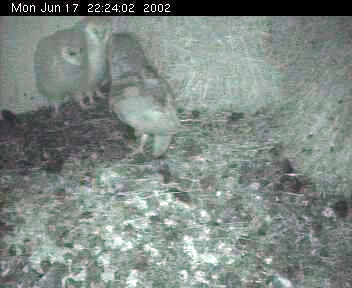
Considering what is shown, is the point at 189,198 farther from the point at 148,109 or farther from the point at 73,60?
the point at 73,60

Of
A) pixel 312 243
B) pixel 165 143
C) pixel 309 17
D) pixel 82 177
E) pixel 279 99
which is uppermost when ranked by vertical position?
pixel 309 17

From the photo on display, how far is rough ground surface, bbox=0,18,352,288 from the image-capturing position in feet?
5.41

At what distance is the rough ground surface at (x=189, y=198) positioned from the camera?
1.65 metres

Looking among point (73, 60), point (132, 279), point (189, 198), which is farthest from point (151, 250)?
point (73, 60)

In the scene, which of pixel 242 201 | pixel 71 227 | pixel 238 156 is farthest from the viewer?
pixel 238 156

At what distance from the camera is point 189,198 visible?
1.82m

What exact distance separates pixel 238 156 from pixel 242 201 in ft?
0.69

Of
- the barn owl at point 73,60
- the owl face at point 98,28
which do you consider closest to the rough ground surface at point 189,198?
the barn owl at point 73,60

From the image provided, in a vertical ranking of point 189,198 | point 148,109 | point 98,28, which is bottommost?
point 189,198

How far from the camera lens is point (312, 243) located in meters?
1.72

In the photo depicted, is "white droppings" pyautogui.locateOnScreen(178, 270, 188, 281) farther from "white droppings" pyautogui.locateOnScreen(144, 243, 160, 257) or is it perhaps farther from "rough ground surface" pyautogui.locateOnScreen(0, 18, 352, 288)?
"white droppings" pyautogui.locateOnScreen(144, 243, 160, 257)

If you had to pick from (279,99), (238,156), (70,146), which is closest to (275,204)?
(238,156)

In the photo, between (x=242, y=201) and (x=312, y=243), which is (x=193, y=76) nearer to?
(x=242, y=201)

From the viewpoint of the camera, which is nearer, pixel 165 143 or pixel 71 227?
pixel 71 227
